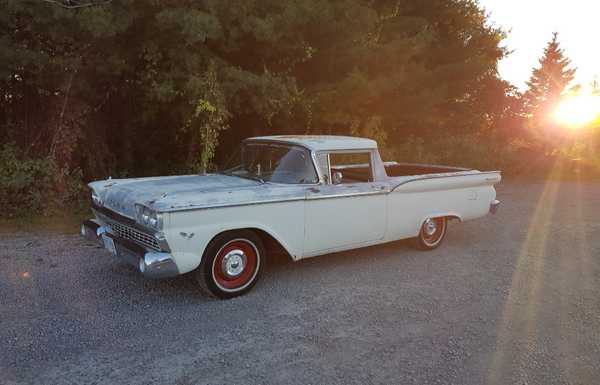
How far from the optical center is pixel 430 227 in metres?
6.46

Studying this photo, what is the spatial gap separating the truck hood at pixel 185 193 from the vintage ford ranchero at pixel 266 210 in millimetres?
10

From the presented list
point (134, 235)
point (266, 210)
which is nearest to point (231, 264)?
point (266, 210)

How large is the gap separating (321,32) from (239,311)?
883 cm

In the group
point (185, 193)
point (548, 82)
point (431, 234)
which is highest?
point (548, 82)

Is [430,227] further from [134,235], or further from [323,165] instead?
[134,235]

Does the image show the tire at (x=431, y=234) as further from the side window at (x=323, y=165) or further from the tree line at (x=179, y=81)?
the tree line at (x=179, y=81)

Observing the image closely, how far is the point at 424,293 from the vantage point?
192 inches

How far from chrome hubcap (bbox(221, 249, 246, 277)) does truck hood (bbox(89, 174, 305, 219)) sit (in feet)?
1.74

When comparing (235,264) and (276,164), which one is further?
(276,164)

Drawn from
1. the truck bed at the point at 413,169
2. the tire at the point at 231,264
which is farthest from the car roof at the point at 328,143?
the truck bed at the point at 413,169

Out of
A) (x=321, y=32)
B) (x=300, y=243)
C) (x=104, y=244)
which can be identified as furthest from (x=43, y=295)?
(x=321, y=32)

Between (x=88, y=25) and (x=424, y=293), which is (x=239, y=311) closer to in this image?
(x=424, y=293)

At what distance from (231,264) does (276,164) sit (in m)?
1.29

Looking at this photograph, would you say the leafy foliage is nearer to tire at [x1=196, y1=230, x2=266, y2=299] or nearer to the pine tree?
tire at [x1=196, y1=230, x2=266, y2=299]
